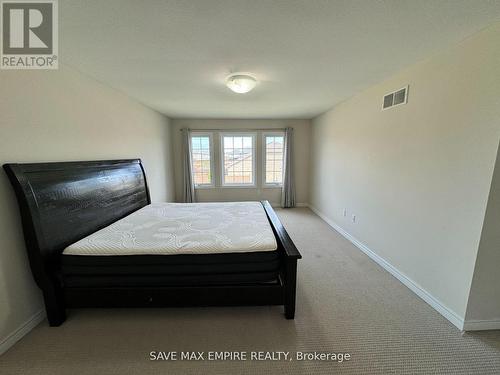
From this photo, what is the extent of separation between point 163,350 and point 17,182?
1.54 meters

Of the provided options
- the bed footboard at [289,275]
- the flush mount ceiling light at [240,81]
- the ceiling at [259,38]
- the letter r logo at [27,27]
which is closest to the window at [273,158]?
the ceiling at [259,38]

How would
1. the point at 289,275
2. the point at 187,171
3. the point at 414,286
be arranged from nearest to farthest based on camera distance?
the point at 289,275, the point at 414,286, the point at 187,171

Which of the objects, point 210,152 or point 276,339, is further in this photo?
point 210,152

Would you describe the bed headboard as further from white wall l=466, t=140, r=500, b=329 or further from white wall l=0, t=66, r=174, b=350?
white wall l=466, t=140, r=500, b=329

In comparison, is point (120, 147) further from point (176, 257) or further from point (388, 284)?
point (388, 284)

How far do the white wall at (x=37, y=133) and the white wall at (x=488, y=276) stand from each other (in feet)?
11.1

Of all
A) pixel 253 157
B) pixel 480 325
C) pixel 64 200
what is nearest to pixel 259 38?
pixel 64 200

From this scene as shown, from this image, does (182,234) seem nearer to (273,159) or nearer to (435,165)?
(435,165)

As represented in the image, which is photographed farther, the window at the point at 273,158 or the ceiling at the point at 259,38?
the window at the point at 273,158

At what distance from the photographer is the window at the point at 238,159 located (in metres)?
5.05

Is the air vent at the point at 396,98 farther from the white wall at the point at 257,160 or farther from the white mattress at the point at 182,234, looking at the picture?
the white wall at the point at 257,160

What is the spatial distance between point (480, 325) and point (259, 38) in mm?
2808

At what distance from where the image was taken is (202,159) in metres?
5.07

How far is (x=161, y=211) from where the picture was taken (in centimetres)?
267
